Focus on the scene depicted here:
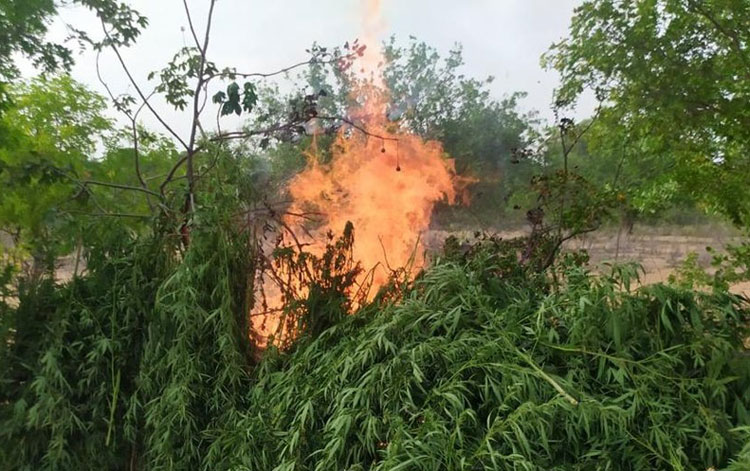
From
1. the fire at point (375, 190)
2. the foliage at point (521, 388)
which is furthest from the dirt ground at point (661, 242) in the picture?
the foliage at point (521, 388)

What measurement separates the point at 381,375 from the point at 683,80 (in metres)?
3.87

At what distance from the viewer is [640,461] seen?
2449mm

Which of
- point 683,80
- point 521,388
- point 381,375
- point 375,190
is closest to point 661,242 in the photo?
point 683,80

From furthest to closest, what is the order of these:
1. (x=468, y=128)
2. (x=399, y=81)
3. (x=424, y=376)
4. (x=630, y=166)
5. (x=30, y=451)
Answer: (x=468, y=128) < (x=399, y=81) < (x=630, y=166) < (x=30, y=451) < (x=424, y=376)

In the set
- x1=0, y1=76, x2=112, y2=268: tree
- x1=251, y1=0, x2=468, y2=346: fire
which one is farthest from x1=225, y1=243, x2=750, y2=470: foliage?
x1=0, y1=76, x2=112, y2=268: tree

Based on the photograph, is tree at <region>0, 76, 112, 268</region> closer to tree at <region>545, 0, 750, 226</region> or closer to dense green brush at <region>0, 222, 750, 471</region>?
dense green brush at <region>0, 222, 750, 471</region>

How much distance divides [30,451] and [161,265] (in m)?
1.31

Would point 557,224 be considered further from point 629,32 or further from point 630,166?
point 630,166

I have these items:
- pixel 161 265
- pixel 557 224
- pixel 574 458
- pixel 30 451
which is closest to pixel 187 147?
pixel 161 265

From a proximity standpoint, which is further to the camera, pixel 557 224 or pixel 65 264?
pixel 557 224

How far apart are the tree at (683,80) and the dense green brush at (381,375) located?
2.44 m

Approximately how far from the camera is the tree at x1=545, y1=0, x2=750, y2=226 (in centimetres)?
488

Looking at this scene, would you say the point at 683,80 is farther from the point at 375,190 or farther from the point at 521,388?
the point at 521,388

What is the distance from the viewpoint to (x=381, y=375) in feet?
9.49
